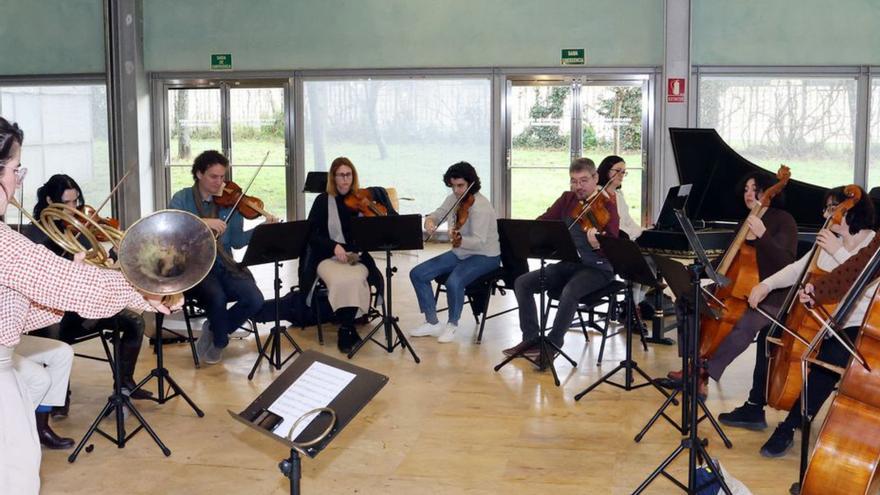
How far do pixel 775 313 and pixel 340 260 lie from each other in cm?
296

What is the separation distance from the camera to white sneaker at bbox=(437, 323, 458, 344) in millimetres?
6750

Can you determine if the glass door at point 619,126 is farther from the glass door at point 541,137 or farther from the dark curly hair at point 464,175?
the dark curly hair at point 464,175

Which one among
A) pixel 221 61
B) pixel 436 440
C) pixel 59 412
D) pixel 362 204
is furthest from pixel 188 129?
pixel 436 440

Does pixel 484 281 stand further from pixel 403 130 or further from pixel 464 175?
pixel 403 130

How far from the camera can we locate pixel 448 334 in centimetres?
678

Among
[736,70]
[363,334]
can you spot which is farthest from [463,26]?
[363,334]

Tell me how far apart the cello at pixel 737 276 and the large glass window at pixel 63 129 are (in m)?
9.64

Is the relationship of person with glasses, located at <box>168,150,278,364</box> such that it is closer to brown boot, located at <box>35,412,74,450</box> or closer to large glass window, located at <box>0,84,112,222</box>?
brown boot, located at <box>35,412,74,450</box>

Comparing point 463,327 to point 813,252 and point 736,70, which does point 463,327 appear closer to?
point 813,252

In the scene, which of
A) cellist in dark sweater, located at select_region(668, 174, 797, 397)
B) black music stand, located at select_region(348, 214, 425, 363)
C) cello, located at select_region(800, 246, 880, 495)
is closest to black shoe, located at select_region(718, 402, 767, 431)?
cellist in dark sweater, located at select_region(668, 174, 797, 397)

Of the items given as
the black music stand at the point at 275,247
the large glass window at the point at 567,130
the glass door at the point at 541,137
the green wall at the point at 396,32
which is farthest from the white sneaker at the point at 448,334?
the green wall at the point at 396,32

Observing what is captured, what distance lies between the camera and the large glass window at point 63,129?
1249 centimetres

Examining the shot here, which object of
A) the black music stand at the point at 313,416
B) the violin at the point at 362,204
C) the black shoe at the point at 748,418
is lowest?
the black shoe at the point at 748,418

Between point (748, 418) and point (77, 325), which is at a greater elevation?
point (77, 325)
